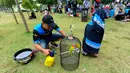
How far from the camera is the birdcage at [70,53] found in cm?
220

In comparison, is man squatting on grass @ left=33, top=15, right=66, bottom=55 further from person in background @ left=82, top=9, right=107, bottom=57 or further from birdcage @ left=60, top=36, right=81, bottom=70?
person in background @ left=82, top=9, right=107, bottom=57

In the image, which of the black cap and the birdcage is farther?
the birdcage

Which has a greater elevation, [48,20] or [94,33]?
[48,20]

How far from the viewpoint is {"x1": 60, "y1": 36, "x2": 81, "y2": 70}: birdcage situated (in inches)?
86.4

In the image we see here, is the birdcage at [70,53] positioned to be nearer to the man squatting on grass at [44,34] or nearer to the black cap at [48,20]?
the man squatting on grass at [44,34]

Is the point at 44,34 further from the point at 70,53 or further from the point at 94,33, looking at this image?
the point at 94,33

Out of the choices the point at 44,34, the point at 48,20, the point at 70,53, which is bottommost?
the point at 70,53

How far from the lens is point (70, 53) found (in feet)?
7.99

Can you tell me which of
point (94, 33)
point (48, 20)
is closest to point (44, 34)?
point (48, 20)

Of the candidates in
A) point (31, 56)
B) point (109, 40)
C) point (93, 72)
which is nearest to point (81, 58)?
point (93, 72)

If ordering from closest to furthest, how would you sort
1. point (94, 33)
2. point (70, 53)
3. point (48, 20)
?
1. point (48, 20)
2. point (94, 33)
3. point (70, 53)

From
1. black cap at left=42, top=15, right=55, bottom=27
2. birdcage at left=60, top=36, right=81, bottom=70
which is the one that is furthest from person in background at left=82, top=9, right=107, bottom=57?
black cap at left=42, top=15, right=55, bottom=27

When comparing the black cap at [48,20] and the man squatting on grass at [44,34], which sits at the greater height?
the black cap at [48,20]

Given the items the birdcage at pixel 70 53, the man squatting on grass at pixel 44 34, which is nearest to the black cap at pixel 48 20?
the man squatting on grass at pixel 44 34
